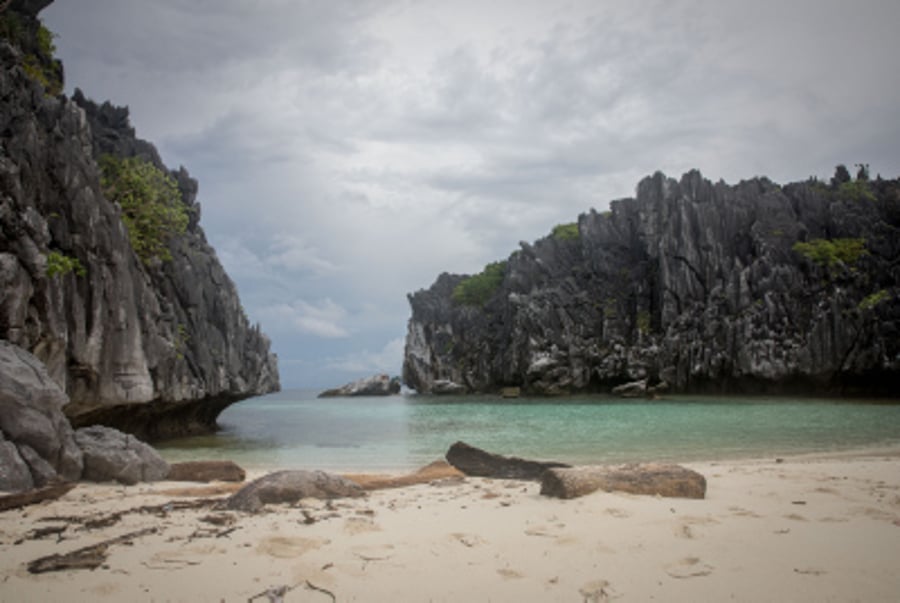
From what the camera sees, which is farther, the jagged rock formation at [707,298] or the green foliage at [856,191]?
the green foliage at [856,191]

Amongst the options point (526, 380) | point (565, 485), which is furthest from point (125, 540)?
point (526, 380)

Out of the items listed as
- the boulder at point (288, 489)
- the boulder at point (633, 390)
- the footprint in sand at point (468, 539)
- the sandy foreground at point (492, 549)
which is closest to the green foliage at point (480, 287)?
the boulder at point (633, 390)

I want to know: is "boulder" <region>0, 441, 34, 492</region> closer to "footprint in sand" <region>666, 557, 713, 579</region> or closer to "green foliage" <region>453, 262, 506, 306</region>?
"footprint in sand" <region>666, 557, 713, 579</region>

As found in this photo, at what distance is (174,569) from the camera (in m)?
3.89

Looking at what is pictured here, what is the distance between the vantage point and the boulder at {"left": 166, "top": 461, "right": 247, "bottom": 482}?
997 centimetres

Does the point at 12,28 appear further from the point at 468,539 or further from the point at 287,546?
the point at 468,539

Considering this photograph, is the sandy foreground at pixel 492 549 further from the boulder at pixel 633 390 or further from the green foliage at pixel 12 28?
the boulder at pixel 633 390

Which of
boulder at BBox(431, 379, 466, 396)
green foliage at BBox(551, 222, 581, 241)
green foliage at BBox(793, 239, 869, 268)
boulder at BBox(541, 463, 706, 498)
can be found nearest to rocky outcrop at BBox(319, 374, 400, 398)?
boulder at BBox(431, 379, 466, 396)

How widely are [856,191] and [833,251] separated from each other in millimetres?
13008

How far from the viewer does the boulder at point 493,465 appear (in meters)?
9.08

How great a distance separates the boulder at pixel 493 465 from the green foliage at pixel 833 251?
190ft

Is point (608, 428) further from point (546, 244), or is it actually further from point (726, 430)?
point (546, 244)

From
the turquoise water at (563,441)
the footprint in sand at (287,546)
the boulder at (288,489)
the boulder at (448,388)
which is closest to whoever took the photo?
the footprint in sand at (287,546)

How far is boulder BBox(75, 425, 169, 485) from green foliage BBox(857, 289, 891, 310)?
59.1 metres
